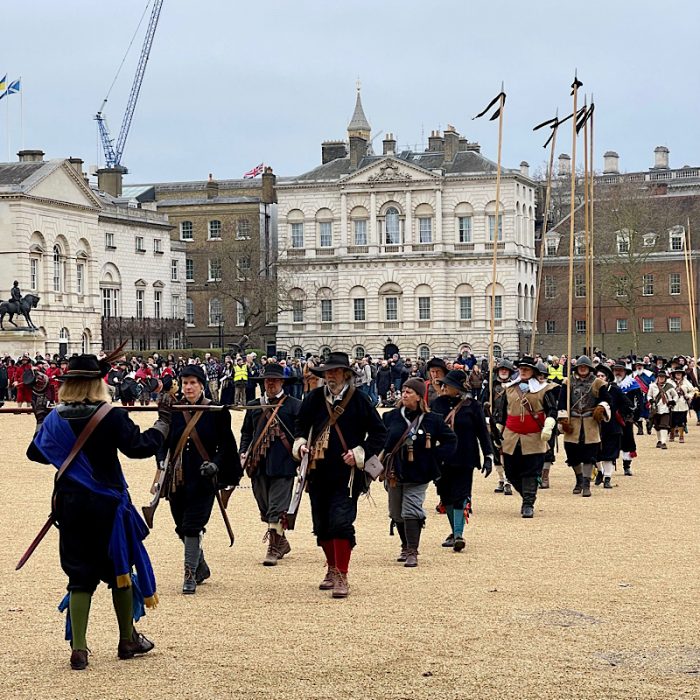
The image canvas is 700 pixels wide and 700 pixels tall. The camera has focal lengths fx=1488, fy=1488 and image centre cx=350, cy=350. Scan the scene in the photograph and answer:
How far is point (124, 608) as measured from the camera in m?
9.02

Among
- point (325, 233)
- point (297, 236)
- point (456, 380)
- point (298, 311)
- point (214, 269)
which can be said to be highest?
point (325, 233)

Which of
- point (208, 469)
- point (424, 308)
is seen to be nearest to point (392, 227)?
point (424, 308)

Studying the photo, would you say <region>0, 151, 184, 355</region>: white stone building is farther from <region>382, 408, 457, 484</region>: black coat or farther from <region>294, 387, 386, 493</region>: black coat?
<region>294, 387, 386, 493</region>: black coat

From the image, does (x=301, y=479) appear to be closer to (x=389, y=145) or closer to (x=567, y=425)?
(x=567, y=425)

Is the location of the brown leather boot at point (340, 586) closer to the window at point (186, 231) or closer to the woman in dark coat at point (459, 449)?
the woman in dark coat at point (459, 449)

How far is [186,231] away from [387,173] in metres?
14.0

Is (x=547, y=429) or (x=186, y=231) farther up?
(x=186, y=231)

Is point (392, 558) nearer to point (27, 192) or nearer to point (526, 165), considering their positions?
point (27, 192)

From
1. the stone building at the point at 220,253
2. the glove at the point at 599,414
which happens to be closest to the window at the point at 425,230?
the stone building at the point at 220,253

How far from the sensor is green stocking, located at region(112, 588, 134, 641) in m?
9.00

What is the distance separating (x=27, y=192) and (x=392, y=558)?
2318 inches

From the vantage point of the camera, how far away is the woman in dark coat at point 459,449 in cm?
1426

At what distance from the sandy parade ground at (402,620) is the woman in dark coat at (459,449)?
371mm

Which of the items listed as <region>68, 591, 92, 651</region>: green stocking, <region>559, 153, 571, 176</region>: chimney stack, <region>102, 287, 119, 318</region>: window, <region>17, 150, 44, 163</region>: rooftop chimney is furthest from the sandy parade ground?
<region>559, 153, 571, 176</region>: chimney stack
